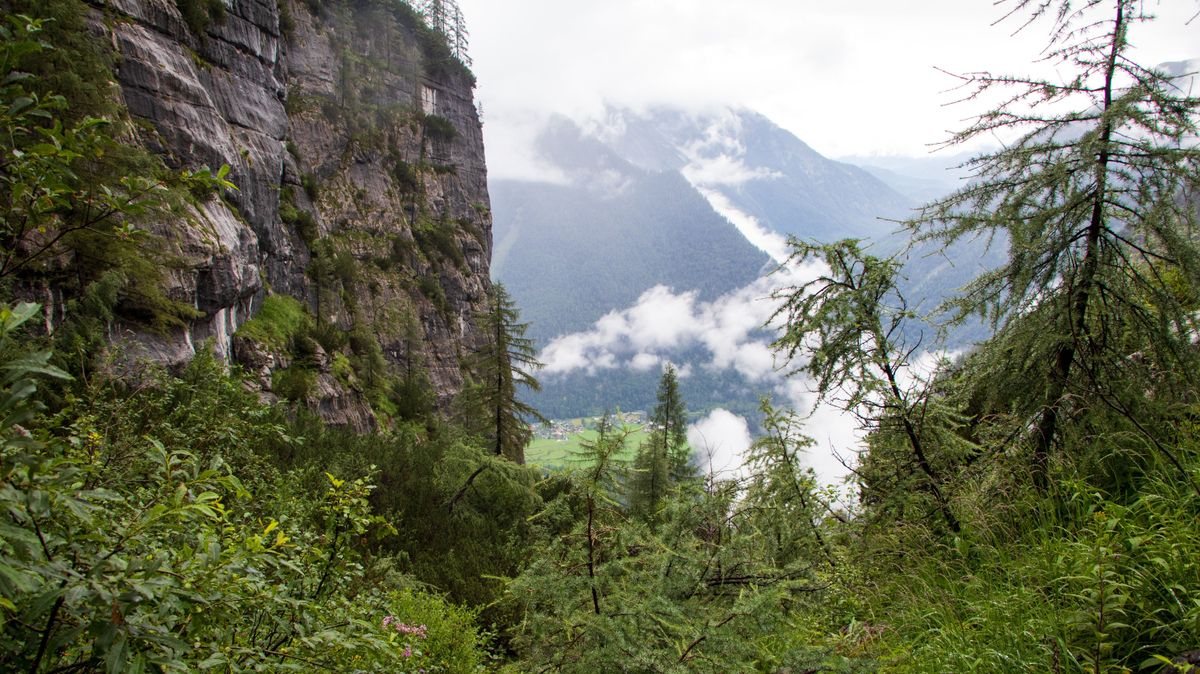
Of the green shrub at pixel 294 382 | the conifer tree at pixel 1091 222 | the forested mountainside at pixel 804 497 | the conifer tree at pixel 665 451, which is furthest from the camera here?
the green shrub at pixel 294 382

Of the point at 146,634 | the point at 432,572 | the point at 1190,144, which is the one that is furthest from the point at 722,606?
the point at 432,572

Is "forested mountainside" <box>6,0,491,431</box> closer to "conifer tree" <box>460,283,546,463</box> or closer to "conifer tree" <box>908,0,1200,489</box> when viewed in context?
"conifer tree" <box>908,0,1200,489</box>

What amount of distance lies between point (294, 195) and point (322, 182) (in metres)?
4.77

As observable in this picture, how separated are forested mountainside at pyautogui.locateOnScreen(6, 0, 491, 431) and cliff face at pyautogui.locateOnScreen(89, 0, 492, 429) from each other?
0.34 ft

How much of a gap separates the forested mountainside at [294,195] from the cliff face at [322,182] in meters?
0.10

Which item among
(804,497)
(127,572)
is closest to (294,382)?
(804,497)

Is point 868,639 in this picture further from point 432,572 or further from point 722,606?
point 432,572

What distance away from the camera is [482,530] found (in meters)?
12.7

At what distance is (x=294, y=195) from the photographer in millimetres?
34312

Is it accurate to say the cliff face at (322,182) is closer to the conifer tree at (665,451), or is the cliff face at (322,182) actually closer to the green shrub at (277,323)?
the green shrub at (277,323)

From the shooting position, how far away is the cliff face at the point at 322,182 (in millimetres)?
20453

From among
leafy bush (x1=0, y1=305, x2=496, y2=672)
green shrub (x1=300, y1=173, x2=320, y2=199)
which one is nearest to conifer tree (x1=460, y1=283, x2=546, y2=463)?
leafy bush (x1=0, y1=305, x2=496, y2=672)

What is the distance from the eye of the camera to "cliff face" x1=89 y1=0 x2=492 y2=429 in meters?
20.5

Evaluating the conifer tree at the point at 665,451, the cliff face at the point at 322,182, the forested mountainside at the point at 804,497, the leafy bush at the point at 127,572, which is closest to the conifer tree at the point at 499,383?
the conifer tree at the point at 665,451
